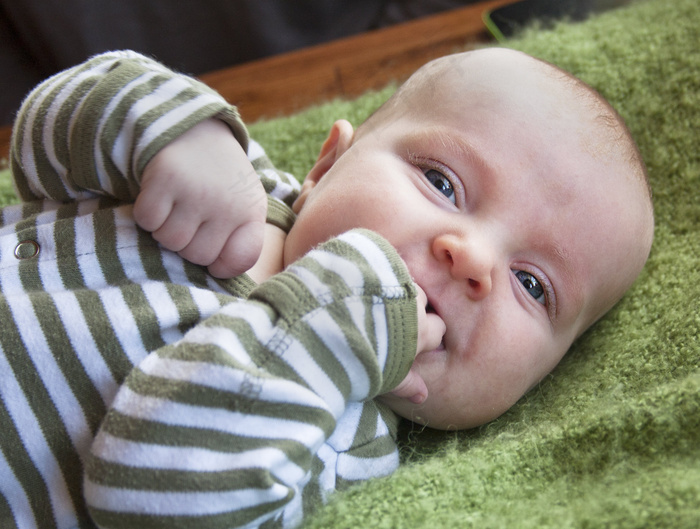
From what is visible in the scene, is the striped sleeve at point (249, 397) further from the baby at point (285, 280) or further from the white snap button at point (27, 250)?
the white snap button at point (27, 250)

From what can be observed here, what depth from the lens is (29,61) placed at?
173 cm

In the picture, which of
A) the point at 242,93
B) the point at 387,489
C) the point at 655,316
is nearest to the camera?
the point at 387,489

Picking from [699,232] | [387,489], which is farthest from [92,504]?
[699,232]

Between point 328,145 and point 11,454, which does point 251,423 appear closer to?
point 11,454

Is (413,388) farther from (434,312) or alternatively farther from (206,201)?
(206,201)

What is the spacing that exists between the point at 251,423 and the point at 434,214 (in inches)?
13.3

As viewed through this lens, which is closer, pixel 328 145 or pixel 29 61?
pixel 328 145

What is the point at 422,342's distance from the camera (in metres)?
0.73

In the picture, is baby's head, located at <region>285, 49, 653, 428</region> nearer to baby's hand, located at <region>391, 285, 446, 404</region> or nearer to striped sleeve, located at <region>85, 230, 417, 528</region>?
baby's hand, located at <region>391, 285, 446, 404</region>

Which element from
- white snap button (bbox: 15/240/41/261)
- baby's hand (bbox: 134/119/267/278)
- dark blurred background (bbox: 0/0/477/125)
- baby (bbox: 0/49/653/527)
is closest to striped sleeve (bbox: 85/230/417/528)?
baby (bbox: 0/49/653/527)

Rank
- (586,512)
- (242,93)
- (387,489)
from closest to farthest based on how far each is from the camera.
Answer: (586,512)
(387,489)
(242,93)

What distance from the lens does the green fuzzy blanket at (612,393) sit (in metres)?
0.63

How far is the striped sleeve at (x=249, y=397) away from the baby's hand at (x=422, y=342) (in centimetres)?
5

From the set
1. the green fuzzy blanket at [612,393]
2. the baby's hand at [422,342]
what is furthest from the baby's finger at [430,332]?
the green fuzzy blanket at [612,393]
